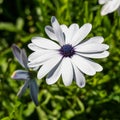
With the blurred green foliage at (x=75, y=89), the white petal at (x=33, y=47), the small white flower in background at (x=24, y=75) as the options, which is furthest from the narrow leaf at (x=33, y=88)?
the blurred green foliage at (x=75, y=89)

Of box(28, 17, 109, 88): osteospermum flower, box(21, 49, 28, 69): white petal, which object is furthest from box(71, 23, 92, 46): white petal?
box(21, 49, 28, 69): white petal

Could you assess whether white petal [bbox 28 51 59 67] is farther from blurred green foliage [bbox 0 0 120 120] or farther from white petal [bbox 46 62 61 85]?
blurred green foliage [bbox 0 0 120 120]

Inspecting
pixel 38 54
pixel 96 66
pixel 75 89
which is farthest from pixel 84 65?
pixel 75 89

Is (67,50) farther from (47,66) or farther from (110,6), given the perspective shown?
(110,6)

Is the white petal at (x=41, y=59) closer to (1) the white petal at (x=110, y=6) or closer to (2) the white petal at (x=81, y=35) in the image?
(2) the white petal at (x=81, y=35)

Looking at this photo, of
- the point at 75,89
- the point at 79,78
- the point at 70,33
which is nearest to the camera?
the point at 79,78

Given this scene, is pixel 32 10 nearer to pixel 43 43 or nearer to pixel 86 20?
pixel 86 20
